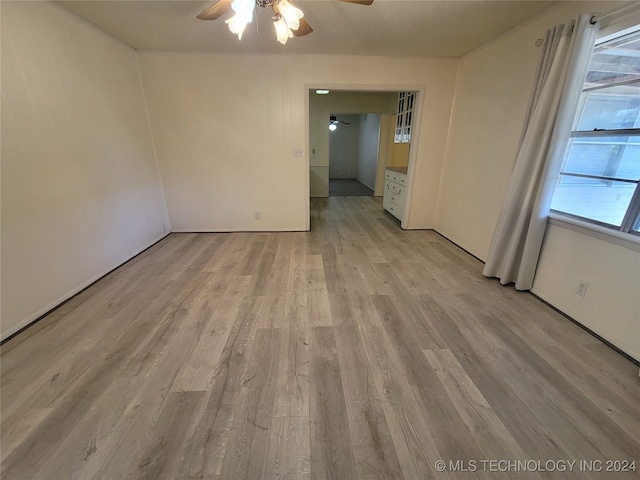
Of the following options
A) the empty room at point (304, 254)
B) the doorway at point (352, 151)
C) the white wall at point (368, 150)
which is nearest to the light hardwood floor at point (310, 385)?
the empty room at point (304, 254)

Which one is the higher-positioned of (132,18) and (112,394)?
(132,18)

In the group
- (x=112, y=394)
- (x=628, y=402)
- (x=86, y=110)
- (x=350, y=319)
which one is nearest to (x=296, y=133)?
(x=86, y=110)

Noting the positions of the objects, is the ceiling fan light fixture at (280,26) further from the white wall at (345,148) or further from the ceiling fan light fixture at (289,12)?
the white wall at (345,148)

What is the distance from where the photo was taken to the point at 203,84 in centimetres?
335

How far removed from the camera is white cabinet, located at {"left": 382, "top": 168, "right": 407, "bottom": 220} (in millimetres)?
4207

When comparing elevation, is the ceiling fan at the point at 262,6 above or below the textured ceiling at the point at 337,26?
below

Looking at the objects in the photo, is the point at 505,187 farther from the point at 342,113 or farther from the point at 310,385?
the point at 342,113

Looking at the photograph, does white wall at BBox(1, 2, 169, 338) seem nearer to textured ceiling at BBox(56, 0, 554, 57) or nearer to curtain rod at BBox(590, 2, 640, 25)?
textured ceiling at BBox(56, 0, 554, 57)

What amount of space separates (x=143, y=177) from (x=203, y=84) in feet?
4.72

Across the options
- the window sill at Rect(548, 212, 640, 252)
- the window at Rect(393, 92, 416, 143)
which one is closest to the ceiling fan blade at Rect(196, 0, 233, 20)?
the window at Rect(393, 92, 416, 143)

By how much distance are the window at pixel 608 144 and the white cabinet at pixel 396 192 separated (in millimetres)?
2145

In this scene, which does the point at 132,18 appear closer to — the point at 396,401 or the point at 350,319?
the point at 350,319

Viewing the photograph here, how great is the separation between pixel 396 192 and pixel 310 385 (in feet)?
12.4

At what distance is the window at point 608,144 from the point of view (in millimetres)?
1714
